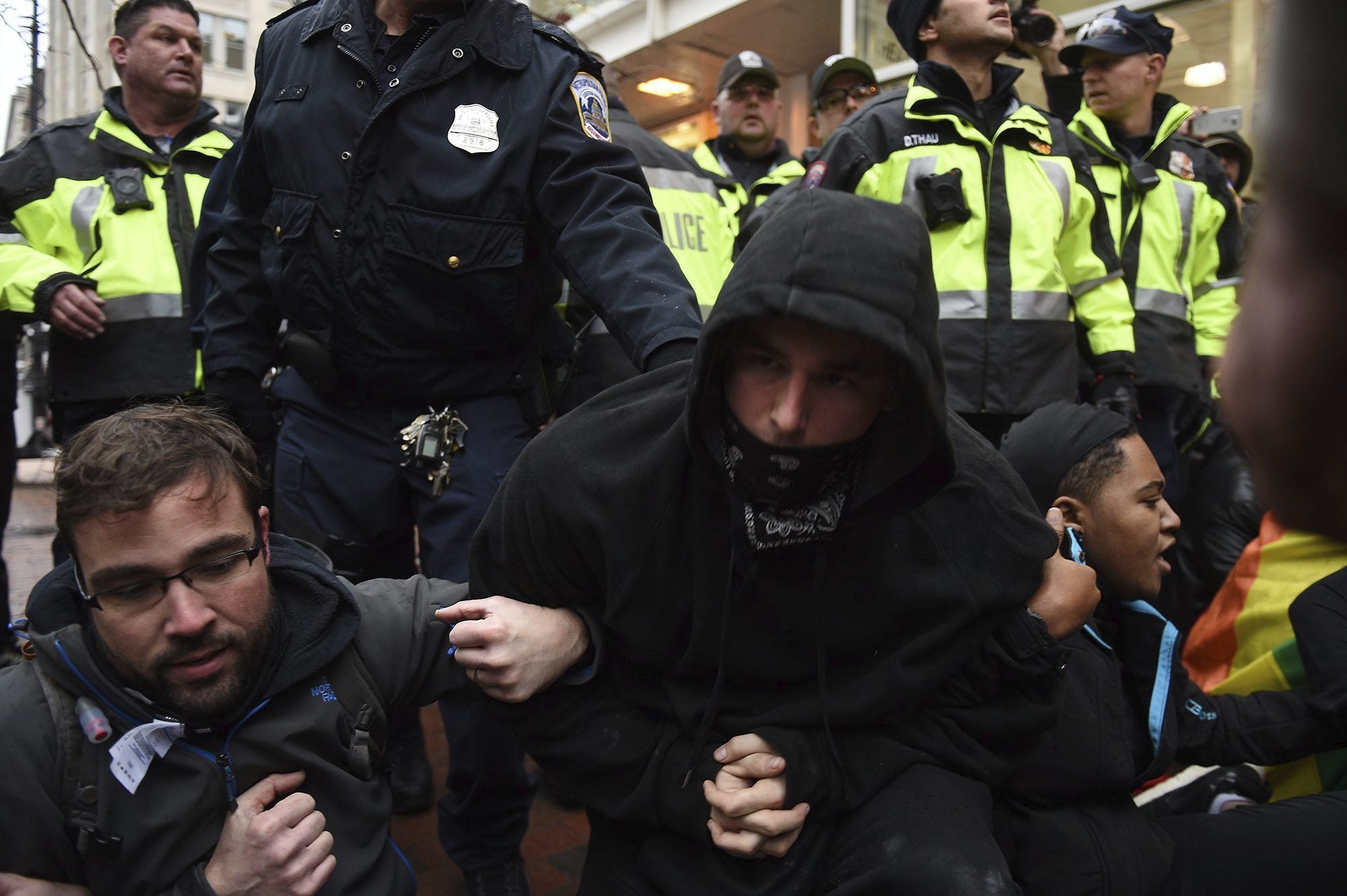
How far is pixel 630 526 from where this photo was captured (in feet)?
5.62

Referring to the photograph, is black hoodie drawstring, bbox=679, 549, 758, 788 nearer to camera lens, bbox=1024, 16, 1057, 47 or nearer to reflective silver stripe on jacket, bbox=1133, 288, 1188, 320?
reflective silver stripe on jacket, bbox=1133, 288, 1188, 320

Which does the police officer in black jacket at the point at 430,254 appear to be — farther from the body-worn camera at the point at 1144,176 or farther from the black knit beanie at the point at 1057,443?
the body-worn camera at the point at 1144,176

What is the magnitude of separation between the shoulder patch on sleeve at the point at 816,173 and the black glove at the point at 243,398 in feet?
5.84

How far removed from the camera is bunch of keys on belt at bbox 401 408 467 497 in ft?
8.09

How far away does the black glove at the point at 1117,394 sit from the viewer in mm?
3592

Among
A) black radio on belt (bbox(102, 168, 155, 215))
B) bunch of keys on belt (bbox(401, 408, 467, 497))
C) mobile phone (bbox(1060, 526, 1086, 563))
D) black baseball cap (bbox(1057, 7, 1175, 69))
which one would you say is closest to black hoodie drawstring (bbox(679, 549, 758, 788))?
mobile phone (bbox(1060, 526, 1086, 563))

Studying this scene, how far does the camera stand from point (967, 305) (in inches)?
132

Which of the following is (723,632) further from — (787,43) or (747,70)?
(787,43)

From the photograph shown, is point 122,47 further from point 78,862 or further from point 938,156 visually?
point 78,862

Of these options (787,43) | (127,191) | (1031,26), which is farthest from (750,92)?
(787,43)

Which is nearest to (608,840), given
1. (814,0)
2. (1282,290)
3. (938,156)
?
(1282,290)

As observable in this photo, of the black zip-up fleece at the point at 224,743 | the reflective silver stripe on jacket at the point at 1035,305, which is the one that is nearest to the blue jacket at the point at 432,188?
the black zip-up fleece at the point at 224,743

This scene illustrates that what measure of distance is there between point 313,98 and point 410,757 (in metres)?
1.87

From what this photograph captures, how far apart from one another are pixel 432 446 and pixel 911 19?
237cm
